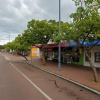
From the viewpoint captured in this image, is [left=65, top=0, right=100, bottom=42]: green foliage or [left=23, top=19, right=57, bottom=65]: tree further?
[left=23, top=19, right=57, bottom=65]: tree

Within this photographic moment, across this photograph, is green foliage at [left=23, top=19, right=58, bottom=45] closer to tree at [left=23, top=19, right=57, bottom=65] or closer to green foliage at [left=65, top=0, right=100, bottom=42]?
tree at [left=23, top=19, right=57, bottom=65]

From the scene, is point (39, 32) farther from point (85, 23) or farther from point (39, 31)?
point (85, 23)

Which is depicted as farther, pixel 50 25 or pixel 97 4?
pixel 50 25

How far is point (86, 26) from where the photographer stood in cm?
753

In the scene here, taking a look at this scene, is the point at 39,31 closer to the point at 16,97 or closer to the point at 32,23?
the point at 32,23

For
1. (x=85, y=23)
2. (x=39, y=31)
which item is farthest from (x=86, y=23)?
(x=39, y=31)

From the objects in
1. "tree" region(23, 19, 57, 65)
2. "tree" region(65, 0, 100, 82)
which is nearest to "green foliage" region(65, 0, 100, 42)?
"tree" region(65, 0, 100, 82)

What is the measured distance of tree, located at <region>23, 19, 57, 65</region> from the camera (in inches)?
614

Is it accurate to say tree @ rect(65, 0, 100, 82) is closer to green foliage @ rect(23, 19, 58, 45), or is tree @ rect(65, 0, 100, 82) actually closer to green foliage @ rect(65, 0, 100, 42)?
green foliage @ rect(65, 0, 100, 42)

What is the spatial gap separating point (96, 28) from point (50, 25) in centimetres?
918

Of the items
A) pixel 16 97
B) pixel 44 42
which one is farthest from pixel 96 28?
pixel 44 42

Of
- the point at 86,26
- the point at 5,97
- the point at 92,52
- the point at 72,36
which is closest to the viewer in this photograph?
the point at 5,97

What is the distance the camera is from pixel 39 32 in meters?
15.7

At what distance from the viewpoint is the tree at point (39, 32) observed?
15.6 metres
